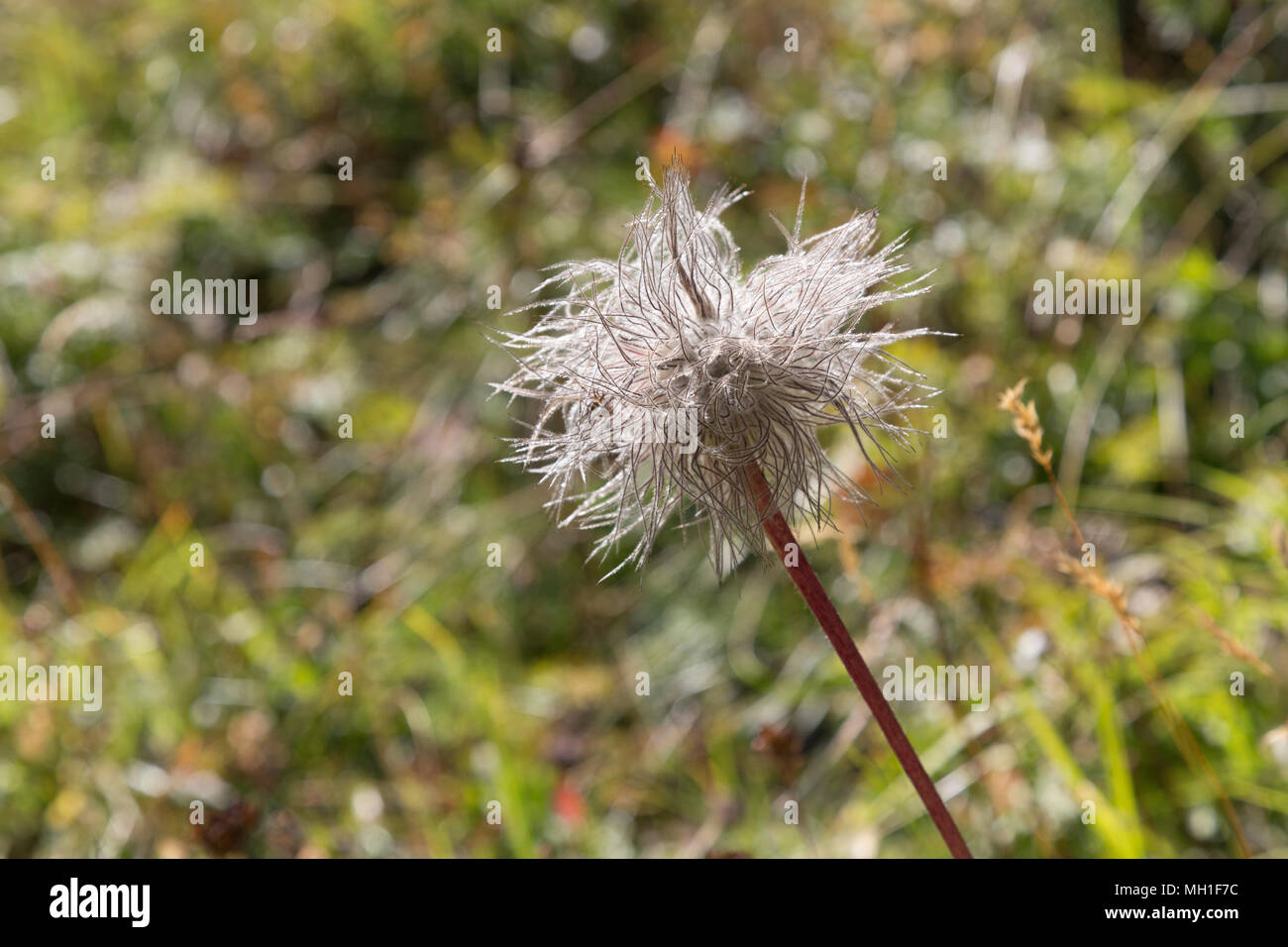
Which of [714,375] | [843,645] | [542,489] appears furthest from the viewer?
[542,489]

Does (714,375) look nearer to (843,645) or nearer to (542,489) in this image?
(843,645)

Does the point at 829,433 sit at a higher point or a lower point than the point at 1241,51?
lower

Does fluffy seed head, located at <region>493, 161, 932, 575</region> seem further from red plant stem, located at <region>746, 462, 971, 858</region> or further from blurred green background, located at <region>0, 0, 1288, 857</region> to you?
blurred green background, located at <region>0, 0, 1288, 857</region>

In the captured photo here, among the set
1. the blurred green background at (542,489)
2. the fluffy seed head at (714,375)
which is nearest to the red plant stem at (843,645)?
the fluffy seed head at (714,375)

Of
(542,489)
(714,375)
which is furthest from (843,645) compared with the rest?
(542,489)

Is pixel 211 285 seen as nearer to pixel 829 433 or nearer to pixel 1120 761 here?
pixel 829 433

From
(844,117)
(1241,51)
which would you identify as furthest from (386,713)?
(1241,51)
